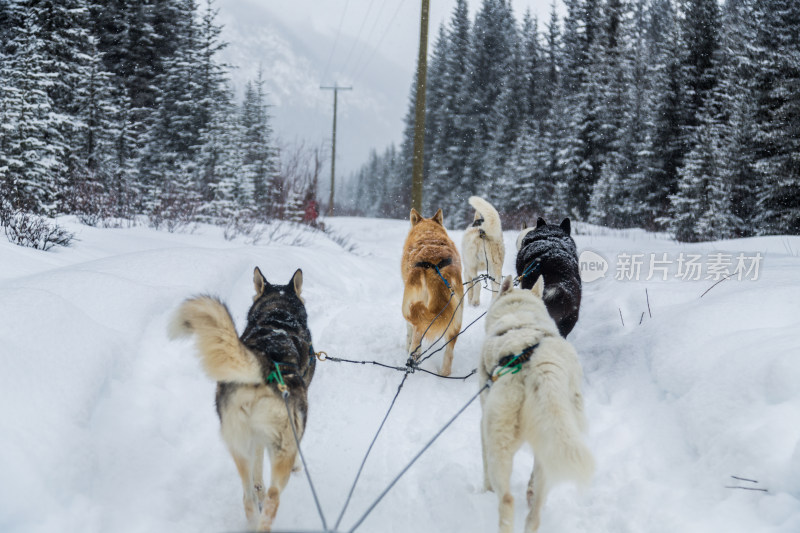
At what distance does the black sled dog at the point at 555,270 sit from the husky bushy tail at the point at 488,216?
758 millimetres

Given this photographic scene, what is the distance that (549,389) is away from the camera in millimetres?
2260

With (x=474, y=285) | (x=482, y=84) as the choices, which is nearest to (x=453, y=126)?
(x=482, y=84)

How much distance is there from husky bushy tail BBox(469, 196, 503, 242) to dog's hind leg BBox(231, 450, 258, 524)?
4237mm

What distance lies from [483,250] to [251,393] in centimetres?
516

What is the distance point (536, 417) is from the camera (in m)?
2.26

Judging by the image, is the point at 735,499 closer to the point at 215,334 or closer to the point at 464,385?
the point at 464,385

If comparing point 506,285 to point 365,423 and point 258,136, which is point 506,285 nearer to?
point 365,423

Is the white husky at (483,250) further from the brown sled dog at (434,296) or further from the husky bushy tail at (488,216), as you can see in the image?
the brown sled dog at (434,296)


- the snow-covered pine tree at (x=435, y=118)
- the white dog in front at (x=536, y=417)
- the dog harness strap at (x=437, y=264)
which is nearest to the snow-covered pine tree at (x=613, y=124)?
the snow-covered pine tree at (x=435, y=118)

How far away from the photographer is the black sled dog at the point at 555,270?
429cm

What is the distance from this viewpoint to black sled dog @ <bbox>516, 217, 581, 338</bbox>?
169 inches

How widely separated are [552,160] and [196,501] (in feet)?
84.1

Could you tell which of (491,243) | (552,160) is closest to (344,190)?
(552,160)

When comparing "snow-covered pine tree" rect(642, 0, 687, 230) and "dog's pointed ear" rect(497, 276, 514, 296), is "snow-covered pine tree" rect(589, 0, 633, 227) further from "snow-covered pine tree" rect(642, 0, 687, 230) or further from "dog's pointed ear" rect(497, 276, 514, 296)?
"dog's pointed ear" rect(497, 276, 514, 296)
